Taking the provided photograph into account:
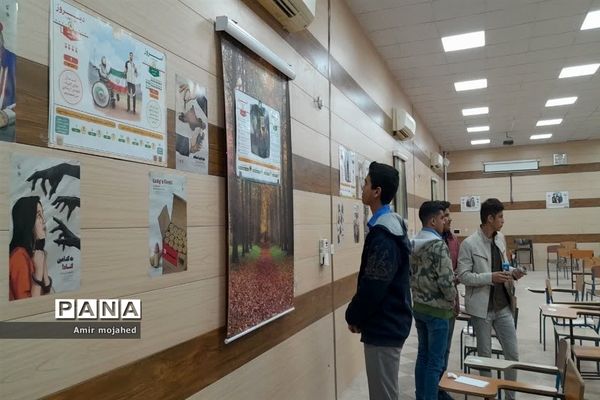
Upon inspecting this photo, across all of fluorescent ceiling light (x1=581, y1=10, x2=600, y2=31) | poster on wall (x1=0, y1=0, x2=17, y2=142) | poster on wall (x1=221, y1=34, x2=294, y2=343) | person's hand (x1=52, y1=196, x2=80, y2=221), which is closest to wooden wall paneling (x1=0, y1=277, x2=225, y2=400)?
poster on wall (x1=221, y1=34, x2=294, y2=343)

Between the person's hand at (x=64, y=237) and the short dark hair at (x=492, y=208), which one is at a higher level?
the short dark hair at (x=492, y=208)

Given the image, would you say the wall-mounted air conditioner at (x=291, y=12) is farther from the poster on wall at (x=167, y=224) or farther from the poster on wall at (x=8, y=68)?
the poster on wall at (x=8, y=68)

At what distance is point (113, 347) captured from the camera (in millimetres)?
1302

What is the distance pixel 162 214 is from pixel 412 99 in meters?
6.64

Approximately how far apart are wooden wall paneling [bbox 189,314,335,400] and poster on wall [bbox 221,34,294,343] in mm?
230

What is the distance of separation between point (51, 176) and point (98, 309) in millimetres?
446

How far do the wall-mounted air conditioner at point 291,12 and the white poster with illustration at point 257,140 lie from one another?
0.63 meters

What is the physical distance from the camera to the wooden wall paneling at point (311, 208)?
8.98 ft

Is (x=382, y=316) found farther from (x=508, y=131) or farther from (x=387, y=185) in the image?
(x=508, y=131)

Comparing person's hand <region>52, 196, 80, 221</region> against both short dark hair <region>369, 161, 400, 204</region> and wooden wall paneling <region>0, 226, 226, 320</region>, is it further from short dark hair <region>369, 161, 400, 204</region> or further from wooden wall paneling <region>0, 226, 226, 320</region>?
short dark hair <region>369, 161, 400, 204</region>

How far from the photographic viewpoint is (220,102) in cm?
193

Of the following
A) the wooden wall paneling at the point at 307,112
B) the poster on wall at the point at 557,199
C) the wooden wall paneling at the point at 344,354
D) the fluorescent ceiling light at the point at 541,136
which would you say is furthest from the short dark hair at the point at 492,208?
the poster on wall at the point at 557,199

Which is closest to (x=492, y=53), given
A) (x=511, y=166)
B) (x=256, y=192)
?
(x=256, y=192)

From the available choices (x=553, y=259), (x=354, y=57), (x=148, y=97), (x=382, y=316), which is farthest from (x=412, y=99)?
(x=553, y=259)
